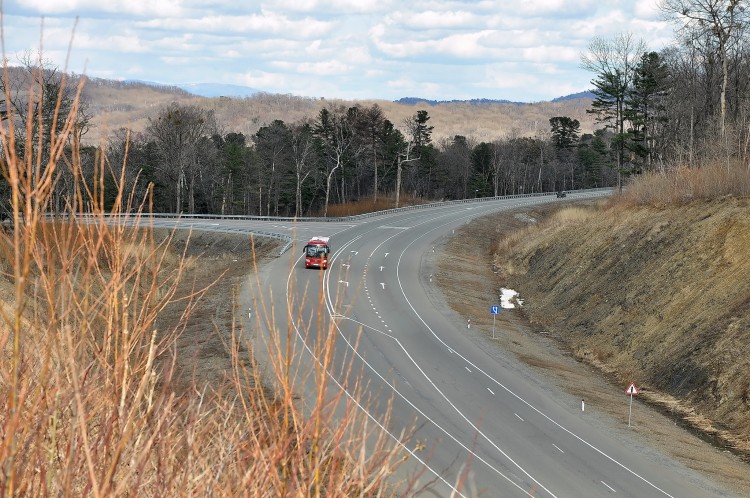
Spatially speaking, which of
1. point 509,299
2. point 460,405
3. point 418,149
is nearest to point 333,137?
point 418,149

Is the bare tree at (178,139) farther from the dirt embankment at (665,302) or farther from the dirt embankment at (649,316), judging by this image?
the dirt embankment at (665,302)

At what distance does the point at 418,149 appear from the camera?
4496 inches

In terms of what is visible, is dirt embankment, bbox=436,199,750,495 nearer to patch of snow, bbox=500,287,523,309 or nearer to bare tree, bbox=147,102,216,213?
patch of snow, bbox=500,287,523,309

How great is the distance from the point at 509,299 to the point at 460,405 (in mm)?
20602

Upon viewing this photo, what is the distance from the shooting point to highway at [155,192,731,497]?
64.6ft

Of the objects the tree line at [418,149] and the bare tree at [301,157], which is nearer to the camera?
the tree line at [418,149]

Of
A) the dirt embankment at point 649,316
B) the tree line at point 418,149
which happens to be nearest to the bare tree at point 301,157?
the tree line at point 418,149

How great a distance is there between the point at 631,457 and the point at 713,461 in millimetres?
2359

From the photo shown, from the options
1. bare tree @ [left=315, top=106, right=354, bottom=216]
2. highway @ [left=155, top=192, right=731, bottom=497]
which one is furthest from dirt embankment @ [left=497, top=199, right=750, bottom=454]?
bare tree @ [left=315, top=106, right=354, bottom=216]

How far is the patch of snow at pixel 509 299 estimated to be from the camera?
44.4 m

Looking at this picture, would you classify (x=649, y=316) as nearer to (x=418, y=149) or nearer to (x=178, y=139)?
(x=178, y=139)

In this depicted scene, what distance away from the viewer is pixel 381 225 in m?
72.8

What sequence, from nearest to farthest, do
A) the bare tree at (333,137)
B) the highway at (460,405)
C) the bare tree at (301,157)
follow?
the highway at (460,405) → the bare tree at (301,157) → the bare tree at (333,137)

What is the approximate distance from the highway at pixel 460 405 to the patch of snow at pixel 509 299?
4583mm
